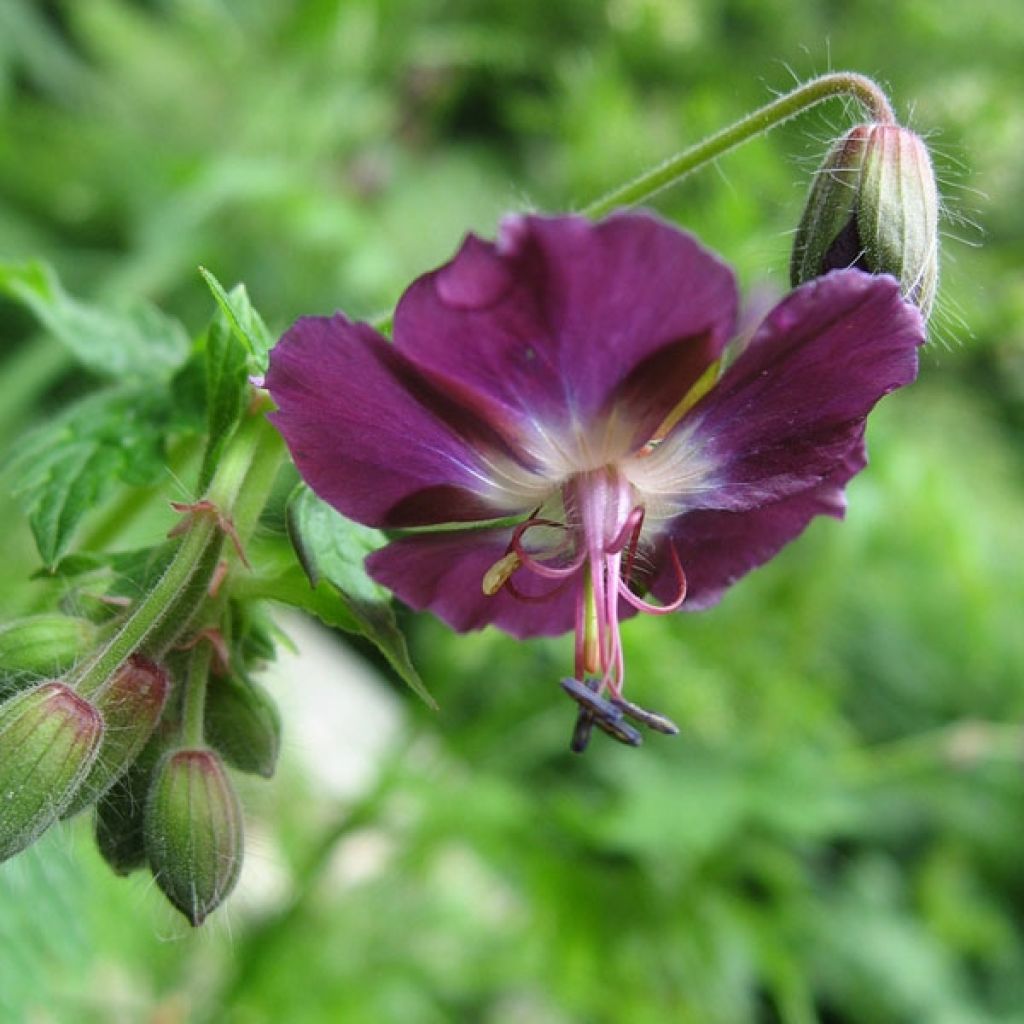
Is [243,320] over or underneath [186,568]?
over

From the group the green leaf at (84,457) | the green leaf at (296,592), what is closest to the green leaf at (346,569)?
the green leaf at (296,592)

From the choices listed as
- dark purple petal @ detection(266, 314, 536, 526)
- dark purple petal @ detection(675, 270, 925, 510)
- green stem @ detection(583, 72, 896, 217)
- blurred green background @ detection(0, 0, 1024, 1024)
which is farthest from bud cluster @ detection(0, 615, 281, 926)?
green stem @ detection(583, 72, 896, 217)

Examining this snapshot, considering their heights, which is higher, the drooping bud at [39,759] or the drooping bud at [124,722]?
the drooping bud at [124,722]

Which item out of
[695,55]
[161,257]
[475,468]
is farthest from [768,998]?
[695,55]

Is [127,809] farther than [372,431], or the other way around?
[127,809]

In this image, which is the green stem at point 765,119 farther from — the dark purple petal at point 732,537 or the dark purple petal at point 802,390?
the dark purple petal at point 732,537

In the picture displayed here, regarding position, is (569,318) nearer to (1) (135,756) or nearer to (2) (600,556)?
(2) (600,556)

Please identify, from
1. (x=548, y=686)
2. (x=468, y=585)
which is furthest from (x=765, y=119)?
(x=548, y=686)
